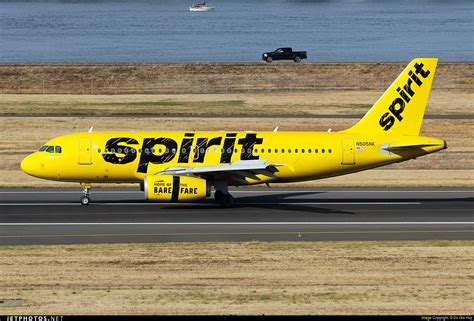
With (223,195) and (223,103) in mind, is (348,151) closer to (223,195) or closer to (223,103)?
(223,195)

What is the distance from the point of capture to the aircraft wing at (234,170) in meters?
50.6

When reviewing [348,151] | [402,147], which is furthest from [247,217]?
[402,147]

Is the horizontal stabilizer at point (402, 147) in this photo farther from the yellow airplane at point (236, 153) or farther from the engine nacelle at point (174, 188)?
the engine nacelle at point (174, 188)

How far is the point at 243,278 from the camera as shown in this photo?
35.3m

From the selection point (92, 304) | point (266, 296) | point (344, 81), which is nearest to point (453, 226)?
point (266, 296)

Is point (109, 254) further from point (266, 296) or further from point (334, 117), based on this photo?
point (334, 117)

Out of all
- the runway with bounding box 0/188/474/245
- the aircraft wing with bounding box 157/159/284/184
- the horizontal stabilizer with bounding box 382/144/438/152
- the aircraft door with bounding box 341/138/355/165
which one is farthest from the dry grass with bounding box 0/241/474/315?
the aircraft door with bounding box 341/138/355/165

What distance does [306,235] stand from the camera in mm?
44469

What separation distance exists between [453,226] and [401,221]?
270cm

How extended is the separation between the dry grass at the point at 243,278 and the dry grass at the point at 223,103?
1886 inches

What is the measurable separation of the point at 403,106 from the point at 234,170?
10.8 meters

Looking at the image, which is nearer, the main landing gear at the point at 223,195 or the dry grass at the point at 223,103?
the main landing gear at the point at 223,195

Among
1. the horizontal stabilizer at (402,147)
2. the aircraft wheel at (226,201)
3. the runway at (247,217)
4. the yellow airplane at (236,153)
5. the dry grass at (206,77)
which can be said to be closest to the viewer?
the runway at (247,217)

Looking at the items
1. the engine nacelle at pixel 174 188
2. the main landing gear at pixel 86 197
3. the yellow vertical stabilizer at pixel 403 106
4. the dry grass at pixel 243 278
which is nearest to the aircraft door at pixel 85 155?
the main landing gear at pixel 86 197
